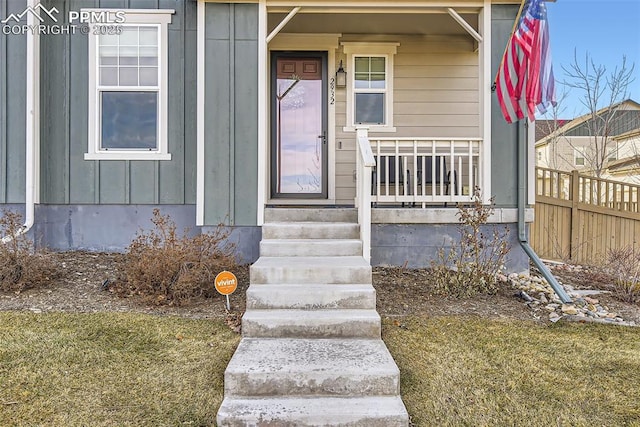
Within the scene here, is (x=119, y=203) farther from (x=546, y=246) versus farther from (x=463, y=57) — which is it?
A: (x=546, y=246)

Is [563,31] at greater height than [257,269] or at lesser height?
greater

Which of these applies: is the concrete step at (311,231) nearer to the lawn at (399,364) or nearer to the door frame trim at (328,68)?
the lawn at (399,364)

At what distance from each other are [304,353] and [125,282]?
2.30 meters

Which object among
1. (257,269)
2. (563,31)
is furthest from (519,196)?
(563,31)

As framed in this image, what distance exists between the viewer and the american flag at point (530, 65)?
164 inches

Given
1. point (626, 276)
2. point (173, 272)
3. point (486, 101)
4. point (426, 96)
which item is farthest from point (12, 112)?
point (626, 276)

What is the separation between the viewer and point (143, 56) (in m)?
5.40

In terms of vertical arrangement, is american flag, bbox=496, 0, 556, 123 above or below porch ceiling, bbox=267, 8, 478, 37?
below

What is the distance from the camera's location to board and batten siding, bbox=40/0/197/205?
5379 millimetres

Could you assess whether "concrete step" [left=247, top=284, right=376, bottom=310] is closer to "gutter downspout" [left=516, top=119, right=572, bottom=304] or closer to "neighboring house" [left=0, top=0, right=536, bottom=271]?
"neighboring house" [left=0, top=0, right=536, bottom=271]

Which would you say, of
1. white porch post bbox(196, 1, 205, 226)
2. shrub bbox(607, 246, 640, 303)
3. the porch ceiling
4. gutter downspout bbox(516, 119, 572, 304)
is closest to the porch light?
the porch ceiling

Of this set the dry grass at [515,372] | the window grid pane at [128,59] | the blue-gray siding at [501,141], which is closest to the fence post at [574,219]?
the blue-gray siding at [501,141]

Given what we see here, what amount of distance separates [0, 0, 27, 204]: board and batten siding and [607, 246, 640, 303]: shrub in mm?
6855

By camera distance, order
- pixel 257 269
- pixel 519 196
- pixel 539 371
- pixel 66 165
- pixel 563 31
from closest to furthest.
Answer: pixel 539 371 → pixel 257 269 → pixel 519 196 → pixel 66 165 → pixel 563 31
